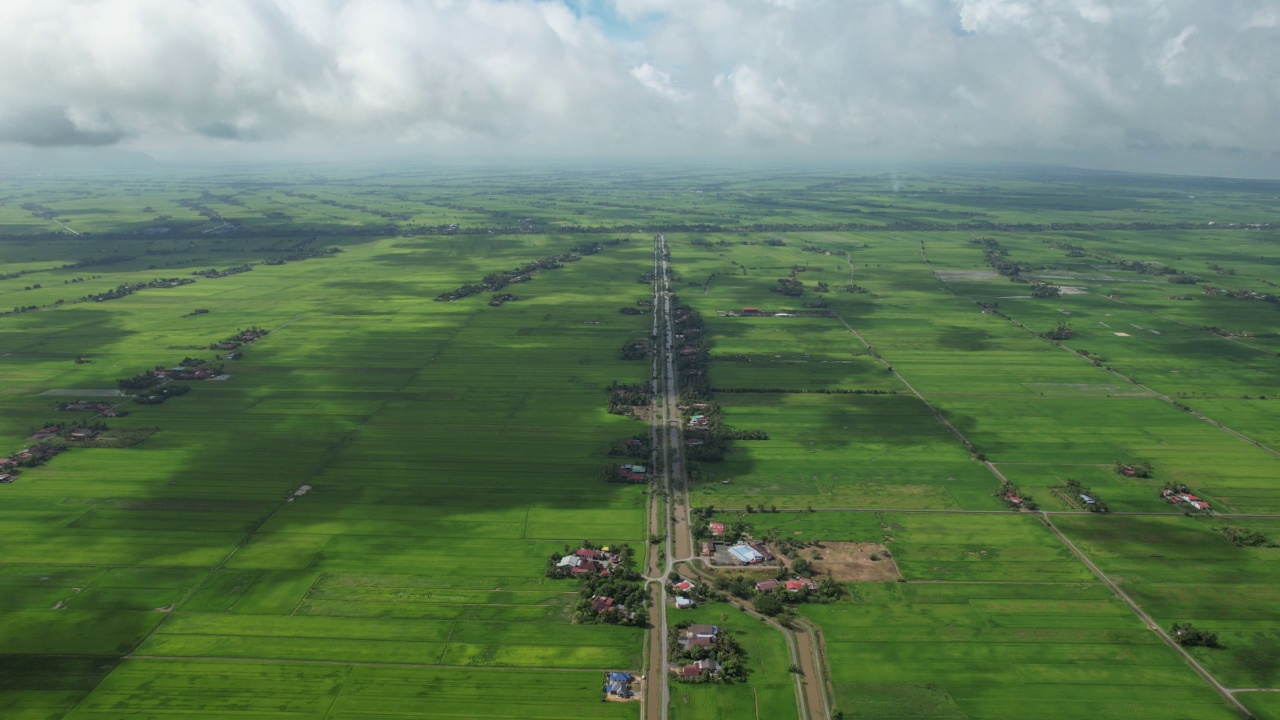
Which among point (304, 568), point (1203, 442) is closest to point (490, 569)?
point (304, 568)

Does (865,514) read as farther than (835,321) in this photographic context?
No

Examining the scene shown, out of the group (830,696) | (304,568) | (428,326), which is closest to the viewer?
(830,696)

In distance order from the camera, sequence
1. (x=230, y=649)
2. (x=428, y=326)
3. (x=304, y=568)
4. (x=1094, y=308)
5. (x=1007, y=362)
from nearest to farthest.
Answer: (x=230, y=649)
(x=304, y=568)
(x=1007, y=362)
(x=428, y=326)
(x=1094, y=308)

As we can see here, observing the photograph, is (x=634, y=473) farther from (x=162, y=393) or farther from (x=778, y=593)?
(x=162, y=393)

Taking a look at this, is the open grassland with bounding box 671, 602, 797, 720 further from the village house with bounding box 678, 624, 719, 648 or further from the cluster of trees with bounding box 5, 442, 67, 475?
the cluster of trees with bounding box 5, 442, 67, 475

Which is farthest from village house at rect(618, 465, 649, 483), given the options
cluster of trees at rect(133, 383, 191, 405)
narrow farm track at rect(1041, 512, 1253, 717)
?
cluster of trees at rect(133, 383, 191, 405)

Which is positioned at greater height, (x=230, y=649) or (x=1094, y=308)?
(x=1094, y=308)

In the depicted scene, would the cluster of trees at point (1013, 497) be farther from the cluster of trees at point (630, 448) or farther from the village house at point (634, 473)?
the cluster of trees at point (630, 448)

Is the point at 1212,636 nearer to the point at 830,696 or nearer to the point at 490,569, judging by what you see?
the point at 830,696
